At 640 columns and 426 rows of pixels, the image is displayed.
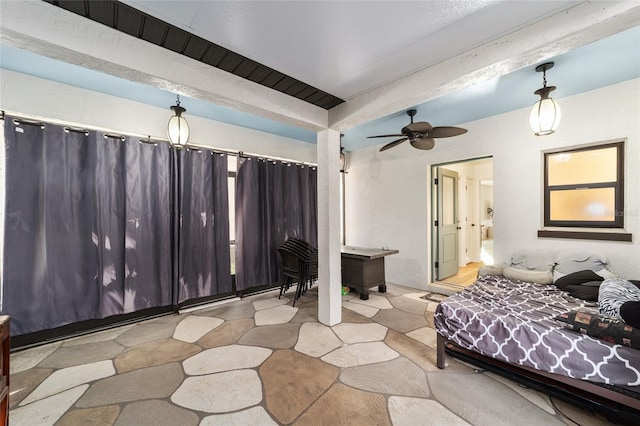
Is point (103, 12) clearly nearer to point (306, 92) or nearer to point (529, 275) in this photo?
point (306, 92)

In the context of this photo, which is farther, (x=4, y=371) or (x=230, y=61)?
(x=230, y=61)

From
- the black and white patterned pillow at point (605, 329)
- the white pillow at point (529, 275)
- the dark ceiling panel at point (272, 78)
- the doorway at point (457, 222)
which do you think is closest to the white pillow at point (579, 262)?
the white pillow at point (529, 275)

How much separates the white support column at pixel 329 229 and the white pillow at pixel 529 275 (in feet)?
6.87

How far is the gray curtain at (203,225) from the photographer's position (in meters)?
3.38

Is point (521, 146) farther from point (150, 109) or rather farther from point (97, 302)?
point (97, 302)

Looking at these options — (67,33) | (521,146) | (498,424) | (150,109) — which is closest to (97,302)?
(150,109)

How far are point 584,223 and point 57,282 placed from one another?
5801 mm

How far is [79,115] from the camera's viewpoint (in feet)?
8.87

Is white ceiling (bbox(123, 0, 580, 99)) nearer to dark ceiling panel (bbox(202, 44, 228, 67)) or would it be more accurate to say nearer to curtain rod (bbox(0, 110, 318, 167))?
dark ceiling panel (bbox(202, 44, 228, 67))

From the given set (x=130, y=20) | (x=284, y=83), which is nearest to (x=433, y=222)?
(x=284, y=83)

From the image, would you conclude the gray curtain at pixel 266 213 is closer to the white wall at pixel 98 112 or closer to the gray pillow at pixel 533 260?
the white wall at pixel 98 112

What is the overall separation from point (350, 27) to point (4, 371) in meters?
2.66

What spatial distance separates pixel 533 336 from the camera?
5.63 ft

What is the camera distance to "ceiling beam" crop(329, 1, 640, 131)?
1347mm
